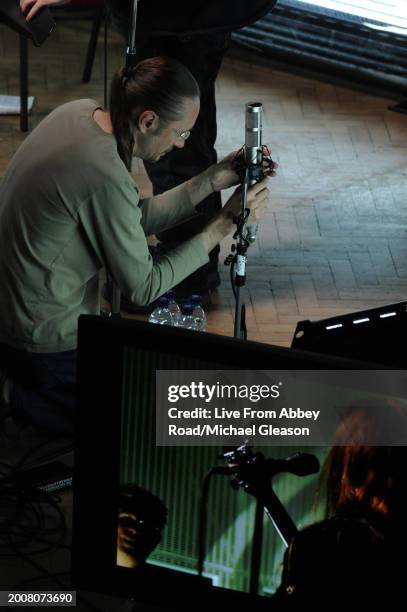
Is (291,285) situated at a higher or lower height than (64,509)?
lower

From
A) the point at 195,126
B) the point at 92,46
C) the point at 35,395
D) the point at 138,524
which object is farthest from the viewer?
the point at 92,46

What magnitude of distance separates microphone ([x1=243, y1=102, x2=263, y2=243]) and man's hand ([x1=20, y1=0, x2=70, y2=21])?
1.20m

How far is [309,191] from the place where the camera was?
4871 mm

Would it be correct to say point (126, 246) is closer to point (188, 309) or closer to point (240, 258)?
point (240, 258)

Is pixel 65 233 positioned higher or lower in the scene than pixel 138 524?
higher

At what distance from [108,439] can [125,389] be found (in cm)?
8

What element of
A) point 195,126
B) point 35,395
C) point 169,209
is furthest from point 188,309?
point 35,395

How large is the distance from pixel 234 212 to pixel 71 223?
1.34ft

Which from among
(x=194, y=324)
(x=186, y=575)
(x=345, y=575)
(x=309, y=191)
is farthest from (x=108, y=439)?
(x=309, y=191)

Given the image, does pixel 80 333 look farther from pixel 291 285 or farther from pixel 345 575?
pixel 291 285

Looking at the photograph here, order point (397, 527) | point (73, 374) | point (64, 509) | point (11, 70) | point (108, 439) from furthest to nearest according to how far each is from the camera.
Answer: point (11, 70), point (73, 374), point (64, 509), point (108, 439), point (397, 527)

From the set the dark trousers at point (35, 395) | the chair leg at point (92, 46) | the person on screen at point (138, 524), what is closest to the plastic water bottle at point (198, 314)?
the dark trousers at point (35, 395)

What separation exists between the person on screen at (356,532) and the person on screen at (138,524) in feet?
0.63

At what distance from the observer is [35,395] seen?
248 centimetres
